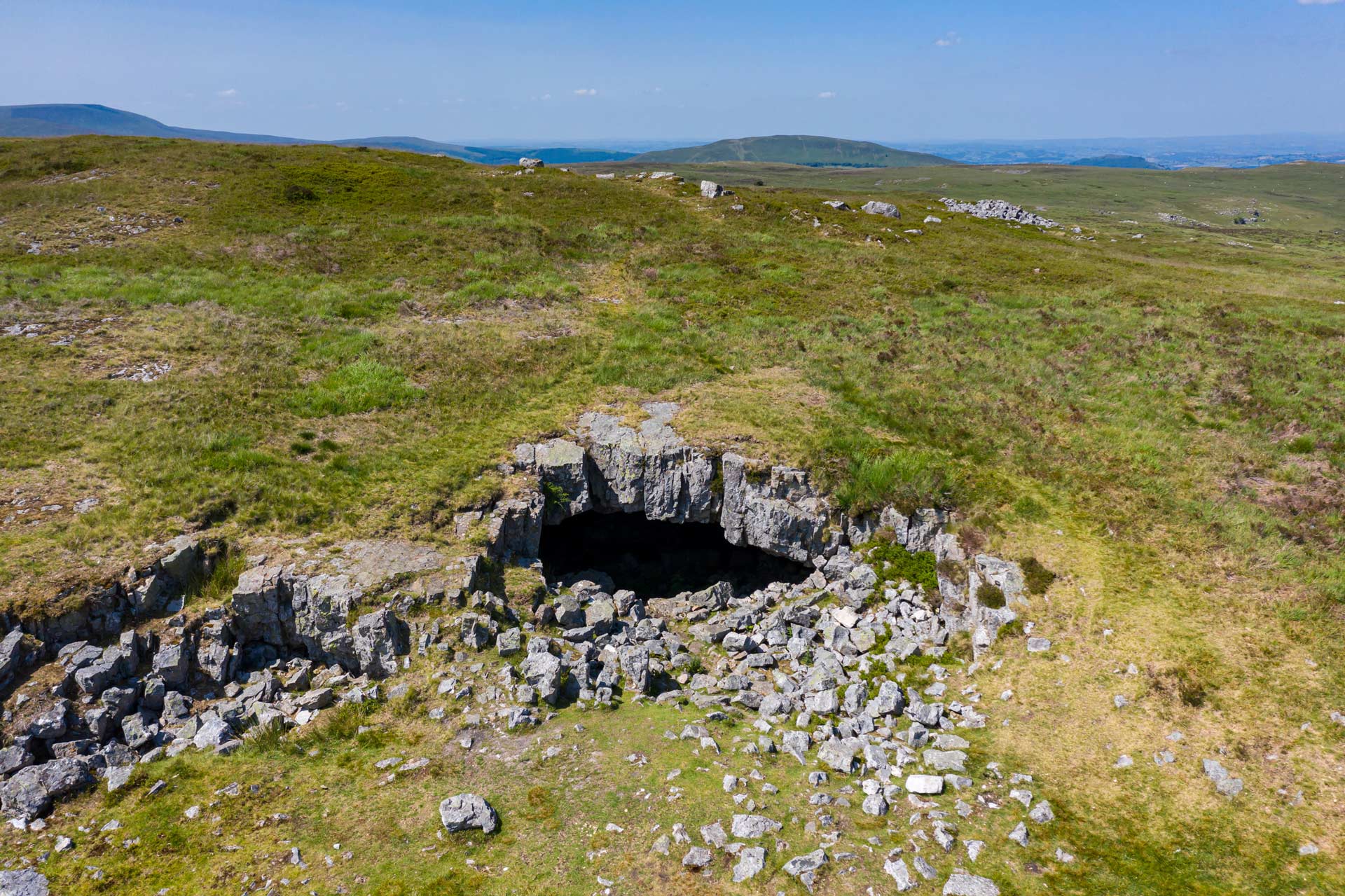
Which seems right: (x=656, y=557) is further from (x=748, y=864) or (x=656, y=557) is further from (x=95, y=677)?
(x=95, y=677)

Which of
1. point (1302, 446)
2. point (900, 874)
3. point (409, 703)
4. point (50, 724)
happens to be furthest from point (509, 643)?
point (1302, 446)

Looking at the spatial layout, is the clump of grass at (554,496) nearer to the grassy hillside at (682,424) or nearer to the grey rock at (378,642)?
the grassy hillside at (682,424)

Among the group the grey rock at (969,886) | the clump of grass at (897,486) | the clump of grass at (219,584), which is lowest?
the grey rock at (969,886)

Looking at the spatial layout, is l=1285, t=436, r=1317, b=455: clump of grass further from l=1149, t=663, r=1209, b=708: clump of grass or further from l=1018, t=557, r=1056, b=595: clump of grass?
l=1149, t=663, r=1209, b=708: clump of grass

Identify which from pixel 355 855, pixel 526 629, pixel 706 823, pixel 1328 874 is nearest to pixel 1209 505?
pixel 1328 874

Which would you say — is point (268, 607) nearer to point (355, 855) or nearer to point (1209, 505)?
point (355, 855)

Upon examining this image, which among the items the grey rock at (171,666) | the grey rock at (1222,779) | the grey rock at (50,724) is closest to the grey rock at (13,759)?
the grey rock at (50,724)
